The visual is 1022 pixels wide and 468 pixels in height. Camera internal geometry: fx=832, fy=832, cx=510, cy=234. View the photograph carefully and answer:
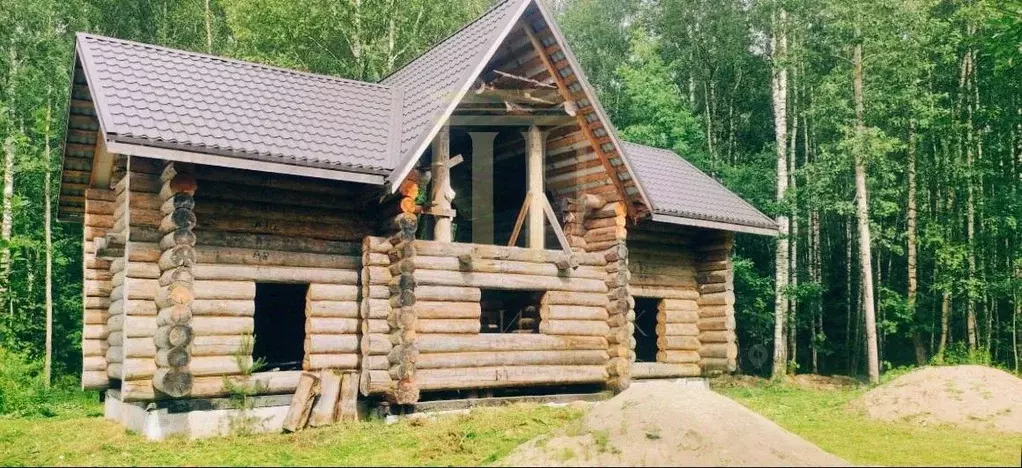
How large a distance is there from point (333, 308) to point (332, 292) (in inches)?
9.8

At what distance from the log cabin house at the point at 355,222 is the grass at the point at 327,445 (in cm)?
67

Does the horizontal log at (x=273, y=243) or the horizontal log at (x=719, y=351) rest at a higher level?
the horizontal log at (x=273, y=243)

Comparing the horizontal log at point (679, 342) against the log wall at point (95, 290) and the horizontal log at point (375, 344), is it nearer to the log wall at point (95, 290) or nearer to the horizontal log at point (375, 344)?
the horizontal log at point (375, 344)

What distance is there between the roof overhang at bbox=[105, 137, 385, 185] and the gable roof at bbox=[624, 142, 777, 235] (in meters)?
5.62

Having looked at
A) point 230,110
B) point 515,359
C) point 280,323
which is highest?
point 230,110

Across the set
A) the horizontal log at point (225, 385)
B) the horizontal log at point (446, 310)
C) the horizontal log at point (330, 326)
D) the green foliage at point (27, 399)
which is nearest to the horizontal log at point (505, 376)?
the horizontal log at point (446, 310)

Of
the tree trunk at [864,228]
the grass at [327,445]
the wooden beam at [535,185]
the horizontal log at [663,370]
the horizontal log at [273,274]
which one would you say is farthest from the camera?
the tree trunk at [864,228]

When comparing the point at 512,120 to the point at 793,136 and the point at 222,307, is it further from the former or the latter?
the point at 793,136

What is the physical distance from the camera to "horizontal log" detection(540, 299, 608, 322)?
1480 cm

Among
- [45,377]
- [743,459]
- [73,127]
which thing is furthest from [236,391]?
[45,377]

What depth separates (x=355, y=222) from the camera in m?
13.4

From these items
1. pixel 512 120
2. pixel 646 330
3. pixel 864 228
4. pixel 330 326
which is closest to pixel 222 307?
pixel 330 326

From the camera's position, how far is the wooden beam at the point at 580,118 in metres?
14.6

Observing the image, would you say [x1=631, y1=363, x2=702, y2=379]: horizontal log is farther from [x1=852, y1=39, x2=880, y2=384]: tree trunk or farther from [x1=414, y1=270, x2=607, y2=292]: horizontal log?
[x1=852, y1=39, x2=880, y2=384]: tree trunk
